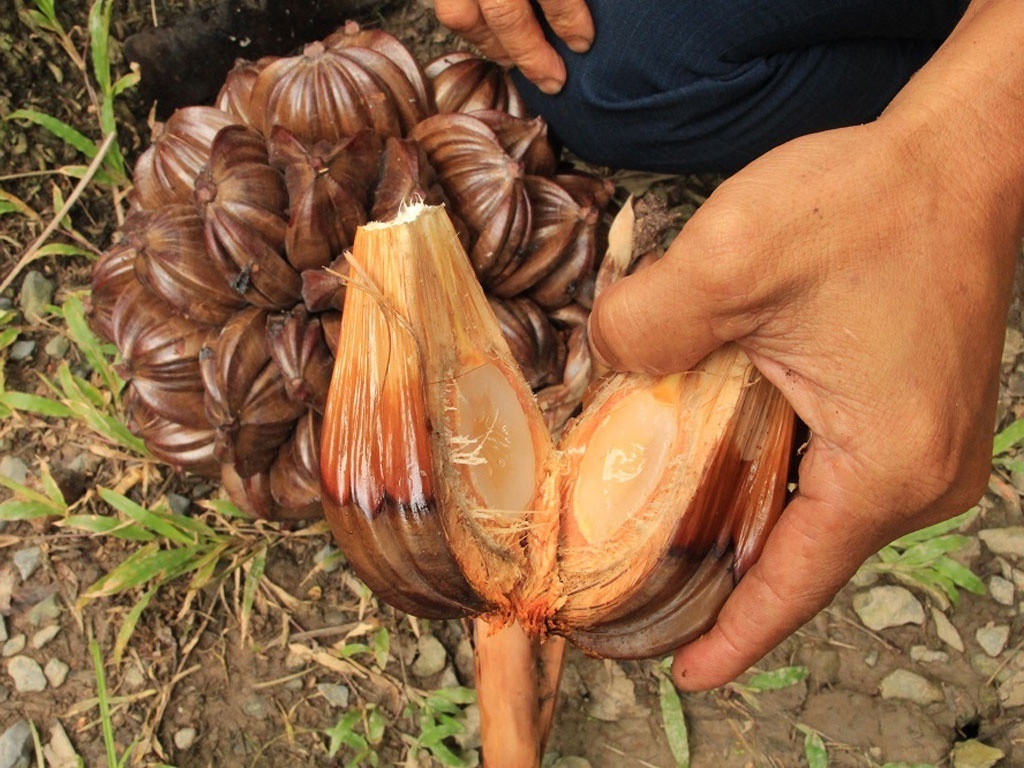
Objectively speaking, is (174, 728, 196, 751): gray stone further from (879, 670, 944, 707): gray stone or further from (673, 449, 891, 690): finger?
(879, 670, 944, 707): gray stone

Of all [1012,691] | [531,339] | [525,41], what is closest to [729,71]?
[525,41]

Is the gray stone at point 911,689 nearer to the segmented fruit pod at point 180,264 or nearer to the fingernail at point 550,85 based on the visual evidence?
the fingernail at point 550,85

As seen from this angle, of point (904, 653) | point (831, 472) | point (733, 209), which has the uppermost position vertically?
point (733, 209)

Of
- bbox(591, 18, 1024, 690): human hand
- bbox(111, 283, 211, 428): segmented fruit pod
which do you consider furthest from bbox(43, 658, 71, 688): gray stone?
bbox(591, 18, 1024, 690): human hand

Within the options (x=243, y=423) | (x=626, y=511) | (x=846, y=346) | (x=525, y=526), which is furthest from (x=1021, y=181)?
(x=243, y=423)

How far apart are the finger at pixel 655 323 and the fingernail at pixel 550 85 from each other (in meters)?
0.69

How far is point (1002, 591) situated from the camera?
2100 mm

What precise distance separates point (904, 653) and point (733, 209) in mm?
1403

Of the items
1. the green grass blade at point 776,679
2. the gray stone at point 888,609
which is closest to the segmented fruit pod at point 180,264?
the green grass blade at point 776,679

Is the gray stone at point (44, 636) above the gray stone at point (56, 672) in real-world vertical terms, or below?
above

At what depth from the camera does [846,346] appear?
114 centimetres

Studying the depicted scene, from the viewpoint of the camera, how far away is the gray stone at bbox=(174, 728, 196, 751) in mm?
1902

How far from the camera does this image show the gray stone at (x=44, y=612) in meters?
1.99

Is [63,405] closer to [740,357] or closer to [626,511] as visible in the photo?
[626,511]
